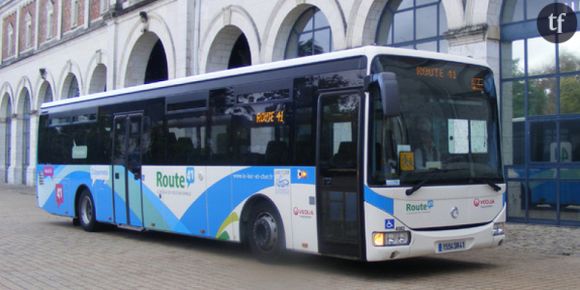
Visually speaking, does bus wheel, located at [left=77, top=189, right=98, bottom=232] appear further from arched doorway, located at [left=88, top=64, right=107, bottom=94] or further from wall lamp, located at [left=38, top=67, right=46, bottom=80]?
wall lamp, located at [left=38, top=67, right=46, bottom=80]

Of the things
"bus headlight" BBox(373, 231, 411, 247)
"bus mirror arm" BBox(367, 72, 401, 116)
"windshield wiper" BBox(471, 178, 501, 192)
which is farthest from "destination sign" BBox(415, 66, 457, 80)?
"bus headlight" BBox(373, 231, 411, 247)

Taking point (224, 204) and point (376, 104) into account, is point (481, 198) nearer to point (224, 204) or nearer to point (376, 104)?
point (376, 104)

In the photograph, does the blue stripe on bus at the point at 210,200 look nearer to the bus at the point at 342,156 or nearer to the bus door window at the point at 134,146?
the bus at the point at 342,156

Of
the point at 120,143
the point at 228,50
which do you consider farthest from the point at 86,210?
the point at 228,50

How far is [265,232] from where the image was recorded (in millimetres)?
10305

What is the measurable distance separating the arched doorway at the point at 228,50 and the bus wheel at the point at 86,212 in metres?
9.21

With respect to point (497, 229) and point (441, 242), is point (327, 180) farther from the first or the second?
point (497, 229)

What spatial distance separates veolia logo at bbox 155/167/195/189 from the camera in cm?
1203

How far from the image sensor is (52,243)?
43.4 ft

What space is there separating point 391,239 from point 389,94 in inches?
70.5

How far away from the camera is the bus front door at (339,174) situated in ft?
29.1

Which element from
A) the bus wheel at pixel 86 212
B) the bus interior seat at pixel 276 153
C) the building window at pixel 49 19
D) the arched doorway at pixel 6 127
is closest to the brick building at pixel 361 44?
the building window at pixel 49 19

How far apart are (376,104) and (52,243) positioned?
7490 millimetres

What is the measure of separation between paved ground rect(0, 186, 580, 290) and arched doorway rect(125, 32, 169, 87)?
51.3 feet
